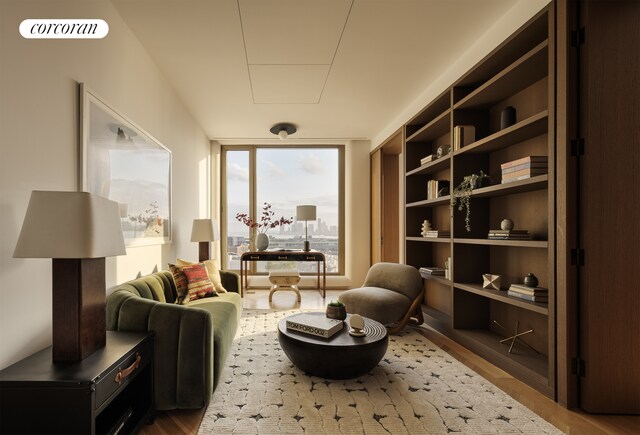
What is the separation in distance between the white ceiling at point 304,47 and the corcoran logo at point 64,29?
32 centimetres

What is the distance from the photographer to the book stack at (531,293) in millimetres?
2340

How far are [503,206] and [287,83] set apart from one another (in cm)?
259

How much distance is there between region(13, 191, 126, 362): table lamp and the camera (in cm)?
141

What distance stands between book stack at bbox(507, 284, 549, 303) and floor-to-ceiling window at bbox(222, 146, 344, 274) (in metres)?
3.94

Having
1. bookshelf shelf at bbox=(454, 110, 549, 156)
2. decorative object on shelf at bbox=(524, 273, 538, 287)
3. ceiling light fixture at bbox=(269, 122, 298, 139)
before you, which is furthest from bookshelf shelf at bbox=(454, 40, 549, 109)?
ceiling light fixture at bbox=(269, 122, 298, 139)

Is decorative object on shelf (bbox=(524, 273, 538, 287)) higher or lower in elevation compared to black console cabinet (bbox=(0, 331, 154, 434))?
higher

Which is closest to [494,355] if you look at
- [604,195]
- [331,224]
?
[604,195]

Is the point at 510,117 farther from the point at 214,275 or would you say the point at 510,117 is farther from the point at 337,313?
the point at 214,275

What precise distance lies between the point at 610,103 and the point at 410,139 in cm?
251

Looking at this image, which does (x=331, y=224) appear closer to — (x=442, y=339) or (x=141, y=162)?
(x=442, y=339)

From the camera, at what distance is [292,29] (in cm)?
271

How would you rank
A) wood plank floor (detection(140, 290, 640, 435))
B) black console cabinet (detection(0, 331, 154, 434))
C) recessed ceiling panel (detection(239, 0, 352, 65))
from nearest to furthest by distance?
black console cabinet (detection(0, 331, 154, 434)), wood plank floor (detection(140, 290, 640, 435)), recessed ceiling panel (detection(239, 0, 352, 65))

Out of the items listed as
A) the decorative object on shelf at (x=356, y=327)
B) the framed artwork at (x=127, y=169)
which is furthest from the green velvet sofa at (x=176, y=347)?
the decorative object on shelf at (x=356, y=327)

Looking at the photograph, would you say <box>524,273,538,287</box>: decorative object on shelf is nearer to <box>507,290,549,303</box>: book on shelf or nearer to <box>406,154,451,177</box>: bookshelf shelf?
<box>507,290,549,303</box>: book on shelf
